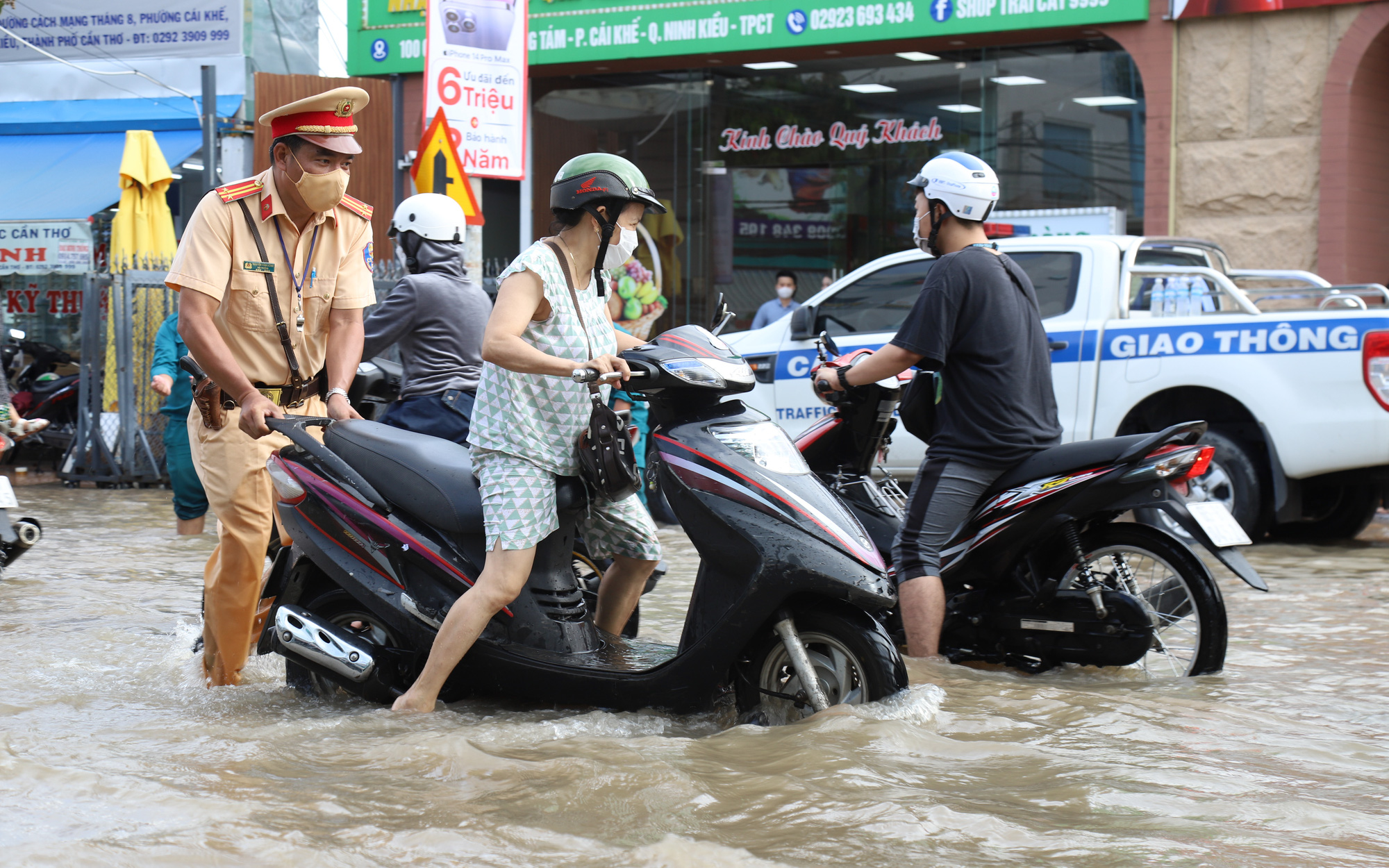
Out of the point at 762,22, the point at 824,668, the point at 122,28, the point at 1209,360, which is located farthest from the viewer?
the point at 122,28

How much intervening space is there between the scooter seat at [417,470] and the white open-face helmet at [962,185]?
6.03 feet

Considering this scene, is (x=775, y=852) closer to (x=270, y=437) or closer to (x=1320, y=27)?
(x=270, y=437)

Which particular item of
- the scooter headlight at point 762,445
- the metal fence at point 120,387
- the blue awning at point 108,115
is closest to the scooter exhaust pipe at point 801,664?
the scooter headlight at point 762,445

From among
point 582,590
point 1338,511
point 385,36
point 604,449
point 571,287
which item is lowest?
point 1338,511

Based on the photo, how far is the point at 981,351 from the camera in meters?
4.79

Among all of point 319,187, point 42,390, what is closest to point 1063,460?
point 319,187

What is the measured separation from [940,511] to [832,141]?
481 inches

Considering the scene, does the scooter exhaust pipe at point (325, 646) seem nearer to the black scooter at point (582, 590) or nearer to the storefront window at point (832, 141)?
the black scooter at point (582, 590)

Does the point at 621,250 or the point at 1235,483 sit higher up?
the point at 621,250

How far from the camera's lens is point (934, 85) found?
15.7 metres

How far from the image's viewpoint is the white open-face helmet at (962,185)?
484 cm

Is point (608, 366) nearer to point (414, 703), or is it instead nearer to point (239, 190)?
point (414, 703)

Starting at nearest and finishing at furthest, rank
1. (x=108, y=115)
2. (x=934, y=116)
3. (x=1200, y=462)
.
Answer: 1. (x=1200, y=462)
2. (x=934, y=116)
3. (x=108, y=115)

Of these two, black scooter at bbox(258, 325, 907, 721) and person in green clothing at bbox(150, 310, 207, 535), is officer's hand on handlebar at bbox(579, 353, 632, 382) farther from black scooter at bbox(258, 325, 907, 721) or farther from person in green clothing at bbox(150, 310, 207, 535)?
person in green clothing at bbox(150, 310, 207, 535)
